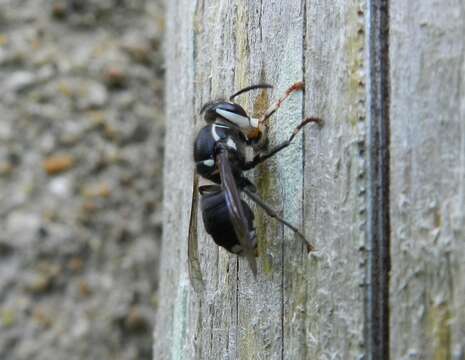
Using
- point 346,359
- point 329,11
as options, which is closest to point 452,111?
point 329,11

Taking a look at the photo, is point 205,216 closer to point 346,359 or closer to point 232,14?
point 232,14

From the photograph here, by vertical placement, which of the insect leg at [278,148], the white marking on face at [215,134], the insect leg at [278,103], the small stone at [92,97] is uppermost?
the small stone at [92,97]

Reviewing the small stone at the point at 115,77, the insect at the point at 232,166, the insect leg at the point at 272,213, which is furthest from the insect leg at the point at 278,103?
the small stone at the point at 115,77

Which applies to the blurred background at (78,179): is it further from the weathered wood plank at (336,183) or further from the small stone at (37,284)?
the weathered wood plank at (336,183)

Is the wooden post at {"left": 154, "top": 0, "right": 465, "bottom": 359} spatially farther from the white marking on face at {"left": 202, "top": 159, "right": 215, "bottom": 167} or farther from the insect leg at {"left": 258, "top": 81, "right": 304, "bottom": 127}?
the white marking on face at {"left": 202, "top": 159, "right": 215, "bottom": 167}

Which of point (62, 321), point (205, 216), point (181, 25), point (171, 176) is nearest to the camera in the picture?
point (205, 216)

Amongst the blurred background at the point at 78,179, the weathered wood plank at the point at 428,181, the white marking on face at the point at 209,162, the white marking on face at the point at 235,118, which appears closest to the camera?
the weathered wood plank at the point at 428,181
